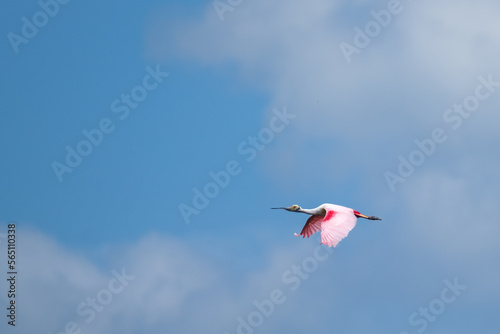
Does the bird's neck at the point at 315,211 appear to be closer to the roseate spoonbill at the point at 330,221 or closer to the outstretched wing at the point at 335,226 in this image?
the roseate spoonbill at the point at 330,221

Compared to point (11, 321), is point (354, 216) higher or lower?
lower

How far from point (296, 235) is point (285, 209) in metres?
0.89

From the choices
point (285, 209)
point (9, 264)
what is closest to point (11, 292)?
point (9, 264)

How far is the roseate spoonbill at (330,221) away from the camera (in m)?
36.1

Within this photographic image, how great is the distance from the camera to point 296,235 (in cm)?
4044

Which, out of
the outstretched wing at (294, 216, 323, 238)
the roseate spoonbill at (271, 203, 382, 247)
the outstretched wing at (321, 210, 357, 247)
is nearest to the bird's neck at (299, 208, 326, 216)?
the roseate spoonbill at (271, 203, 382, 247)

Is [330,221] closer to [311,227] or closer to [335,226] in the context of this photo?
[335,226]

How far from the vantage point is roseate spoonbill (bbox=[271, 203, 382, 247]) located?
36.1 m

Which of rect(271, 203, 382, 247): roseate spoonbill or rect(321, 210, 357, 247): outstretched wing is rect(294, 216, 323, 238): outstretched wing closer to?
rect(271, 203, 382, 247): roseate spoonbill

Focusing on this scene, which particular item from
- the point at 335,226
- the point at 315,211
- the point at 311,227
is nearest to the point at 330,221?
the point at 335,226

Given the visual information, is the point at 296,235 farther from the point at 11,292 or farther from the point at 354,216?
the point at 11,292

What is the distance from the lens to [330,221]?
122ft

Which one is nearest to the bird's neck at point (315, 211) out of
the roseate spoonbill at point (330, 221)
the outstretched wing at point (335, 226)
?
the roseate spoonbill at point (330, 221)

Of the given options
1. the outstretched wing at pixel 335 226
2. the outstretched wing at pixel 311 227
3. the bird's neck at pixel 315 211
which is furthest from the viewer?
the outstretched wing at pixel 311 227
